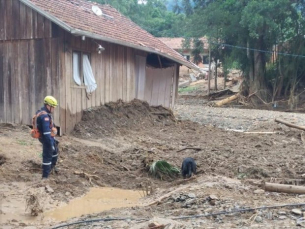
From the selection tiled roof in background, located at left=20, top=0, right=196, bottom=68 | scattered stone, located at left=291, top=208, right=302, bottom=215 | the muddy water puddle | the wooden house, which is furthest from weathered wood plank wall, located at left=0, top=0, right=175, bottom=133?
scattered stone, located at left=291, top=208, right=302, bottom=215

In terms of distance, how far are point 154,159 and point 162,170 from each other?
0.88 meters

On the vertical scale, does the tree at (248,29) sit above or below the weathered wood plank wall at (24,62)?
above

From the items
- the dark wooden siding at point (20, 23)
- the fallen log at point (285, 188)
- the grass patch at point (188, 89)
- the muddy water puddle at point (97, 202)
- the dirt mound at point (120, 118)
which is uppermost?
the dark wooden siding at point (20, 23)

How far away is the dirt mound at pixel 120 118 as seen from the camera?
464 inches

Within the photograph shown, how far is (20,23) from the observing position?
11328 millimetres

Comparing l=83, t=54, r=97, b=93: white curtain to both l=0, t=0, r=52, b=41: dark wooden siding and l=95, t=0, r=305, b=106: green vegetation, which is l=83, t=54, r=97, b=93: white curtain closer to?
l=0, t=0, r=52, b=41: dark wooden siding

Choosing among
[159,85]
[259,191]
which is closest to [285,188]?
[259,191]

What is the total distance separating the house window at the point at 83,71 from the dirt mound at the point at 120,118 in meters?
0.86

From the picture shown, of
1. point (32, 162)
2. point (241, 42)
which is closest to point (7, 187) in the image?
point (32, 162)

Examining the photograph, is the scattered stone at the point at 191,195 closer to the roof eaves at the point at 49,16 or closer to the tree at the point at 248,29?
the roof eaves at the point at 49,16

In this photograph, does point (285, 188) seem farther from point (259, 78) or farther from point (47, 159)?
point (259, 78)

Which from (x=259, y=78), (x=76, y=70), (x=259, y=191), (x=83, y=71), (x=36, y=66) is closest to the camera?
(x=259, y=191)

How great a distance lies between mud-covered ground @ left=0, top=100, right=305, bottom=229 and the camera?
5.27m

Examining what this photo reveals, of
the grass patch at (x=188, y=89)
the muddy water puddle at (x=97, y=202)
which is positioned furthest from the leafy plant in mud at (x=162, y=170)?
the grass patch at (x=188, y=89)
